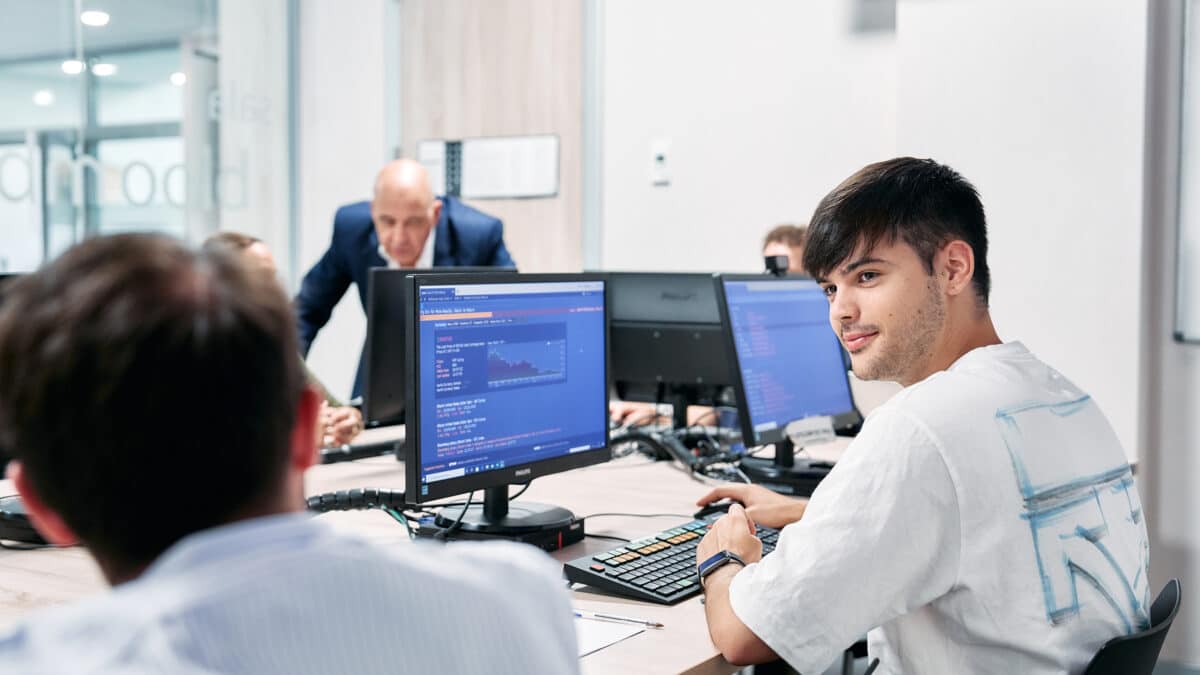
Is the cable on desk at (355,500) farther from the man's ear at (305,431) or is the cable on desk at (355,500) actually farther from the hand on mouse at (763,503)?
the man's ear at (305,431)

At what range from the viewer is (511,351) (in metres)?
1.89

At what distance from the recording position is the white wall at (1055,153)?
3.29m

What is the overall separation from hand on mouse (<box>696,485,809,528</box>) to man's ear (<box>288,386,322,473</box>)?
134cm

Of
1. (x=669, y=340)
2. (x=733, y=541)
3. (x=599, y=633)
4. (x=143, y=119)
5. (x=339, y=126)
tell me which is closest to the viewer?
(x=599, y=633)

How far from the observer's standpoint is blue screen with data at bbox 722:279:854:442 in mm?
2361

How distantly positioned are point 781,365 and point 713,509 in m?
0.43

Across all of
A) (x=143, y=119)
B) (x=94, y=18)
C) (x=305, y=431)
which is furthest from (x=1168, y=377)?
(x=94, y=18)

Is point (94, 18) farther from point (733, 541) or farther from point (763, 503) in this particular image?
point (733, 541)

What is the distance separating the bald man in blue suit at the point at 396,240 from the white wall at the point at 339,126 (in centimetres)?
120

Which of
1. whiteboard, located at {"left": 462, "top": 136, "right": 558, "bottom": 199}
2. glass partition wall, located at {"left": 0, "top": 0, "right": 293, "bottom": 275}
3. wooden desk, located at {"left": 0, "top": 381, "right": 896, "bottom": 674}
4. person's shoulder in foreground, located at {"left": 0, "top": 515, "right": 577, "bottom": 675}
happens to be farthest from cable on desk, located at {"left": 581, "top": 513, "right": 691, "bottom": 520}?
whiteboard, located at {"left": 462, "top": 136, "right": 558, "bottom": 199}

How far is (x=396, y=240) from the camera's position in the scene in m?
3.66

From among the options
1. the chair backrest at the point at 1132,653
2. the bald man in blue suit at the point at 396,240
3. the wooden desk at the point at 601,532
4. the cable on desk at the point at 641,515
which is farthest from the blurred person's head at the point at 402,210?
the chair backrest at the point at 1132,653

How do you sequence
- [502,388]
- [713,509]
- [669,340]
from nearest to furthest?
[502,388], [713,509], [669,340]

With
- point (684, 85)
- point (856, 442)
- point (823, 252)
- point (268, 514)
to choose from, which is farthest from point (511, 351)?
point (684, 85)
